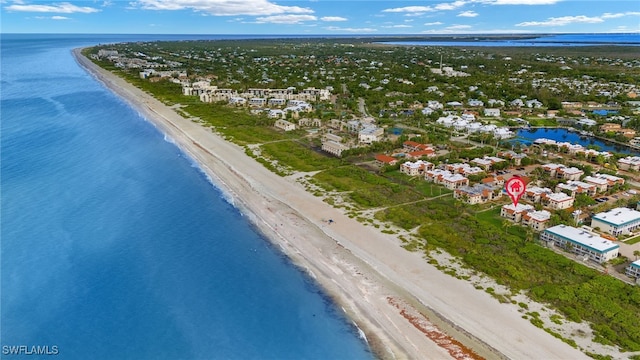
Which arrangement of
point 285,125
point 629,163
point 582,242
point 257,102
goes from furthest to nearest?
point 257,102
point 285,125
point 629,163
point 582,242

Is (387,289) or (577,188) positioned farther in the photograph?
(577,188)

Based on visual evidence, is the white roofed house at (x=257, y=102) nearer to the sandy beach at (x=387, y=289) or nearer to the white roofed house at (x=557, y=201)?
the sandy beach at (x=387, y=289)

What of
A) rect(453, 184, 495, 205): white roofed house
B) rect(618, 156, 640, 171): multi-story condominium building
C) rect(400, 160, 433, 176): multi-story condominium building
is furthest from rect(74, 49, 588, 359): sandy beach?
rect(618, 156, 640, 171): multi-story condominium building

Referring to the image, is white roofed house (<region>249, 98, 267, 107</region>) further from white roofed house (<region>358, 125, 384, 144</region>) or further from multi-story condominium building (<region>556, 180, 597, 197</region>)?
multi-story condominium building (<region>556, 180, 597, 197</region>)

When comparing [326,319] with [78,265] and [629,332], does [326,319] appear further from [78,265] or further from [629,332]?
[78,265]

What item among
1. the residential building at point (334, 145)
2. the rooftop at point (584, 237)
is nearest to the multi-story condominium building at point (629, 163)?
the rooftop at point (584, 237)

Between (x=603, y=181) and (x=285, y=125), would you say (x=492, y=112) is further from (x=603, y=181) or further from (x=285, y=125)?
(x=603, y=181)

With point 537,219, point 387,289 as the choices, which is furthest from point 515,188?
point 387,289
